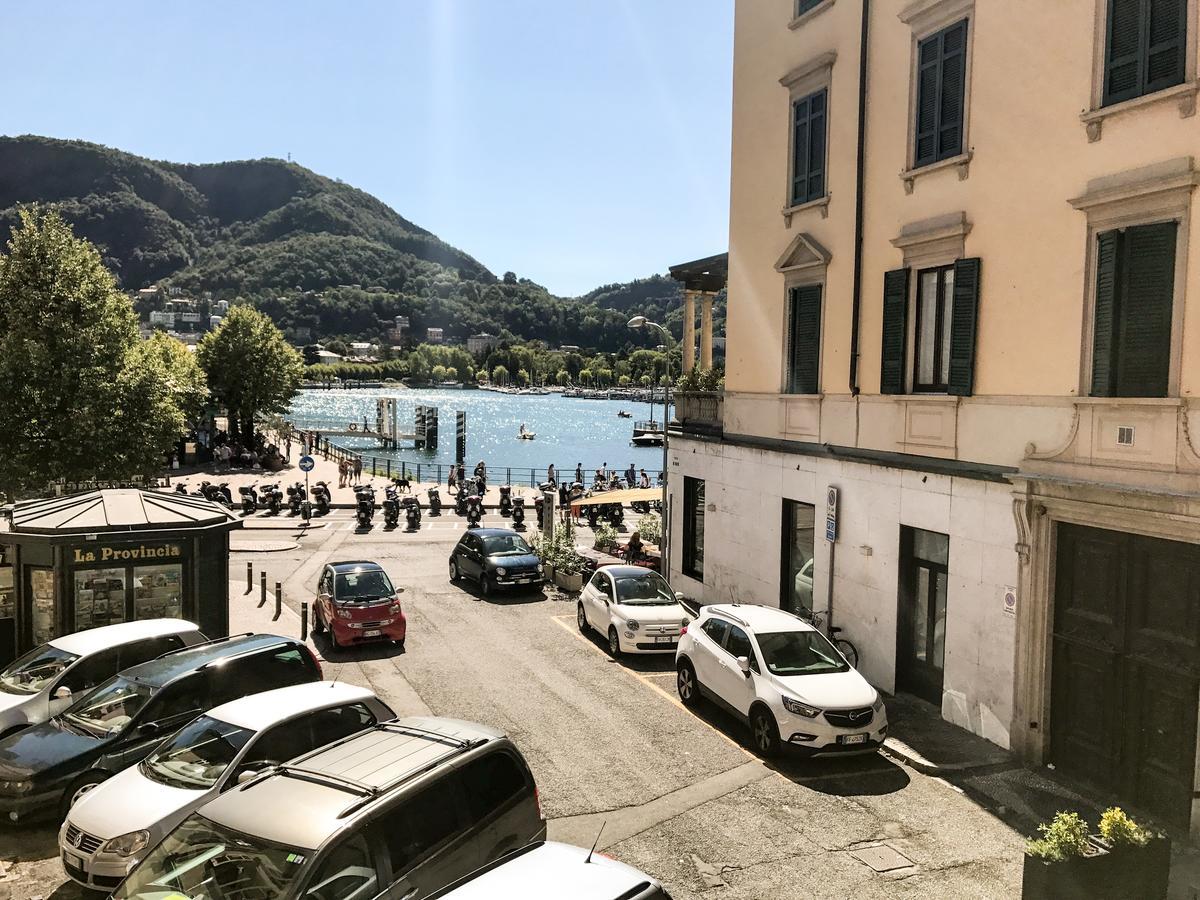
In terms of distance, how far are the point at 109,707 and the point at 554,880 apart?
760 cm

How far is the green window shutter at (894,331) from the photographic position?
14086 millimetres

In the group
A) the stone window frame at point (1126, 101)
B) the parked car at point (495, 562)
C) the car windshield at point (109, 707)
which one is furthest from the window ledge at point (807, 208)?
the car windshield at point (109, 707)

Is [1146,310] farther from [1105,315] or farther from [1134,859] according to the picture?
[1134,859]

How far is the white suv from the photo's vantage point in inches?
427

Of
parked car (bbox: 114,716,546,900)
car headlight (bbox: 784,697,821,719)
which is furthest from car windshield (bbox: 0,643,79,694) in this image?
car headlight (bbox: 784,697,821,719)

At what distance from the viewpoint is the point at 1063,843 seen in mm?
6883

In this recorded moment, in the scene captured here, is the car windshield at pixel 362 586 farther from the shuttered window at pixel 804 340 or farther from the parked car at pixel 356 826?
the parked car at pixel 356 826

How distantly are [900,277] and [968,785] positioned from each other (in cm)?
792

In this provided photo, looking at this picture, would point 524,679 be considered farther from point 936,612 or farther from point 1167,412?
point 1167,412

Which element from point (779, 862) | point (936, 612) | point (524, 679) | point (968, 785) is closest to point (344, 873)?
point (779, 862)

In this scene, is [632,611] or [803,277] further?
[803,277]

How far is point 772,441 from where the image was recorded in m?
17.5

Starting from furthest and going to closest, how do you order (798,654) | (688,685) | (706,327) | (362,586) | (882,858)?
(706,327)
(362,586)
(688,685)
(798,654)
(882,858)

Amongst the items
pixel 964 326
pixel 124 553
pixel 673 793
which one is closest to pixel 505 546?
pixel 124 553
